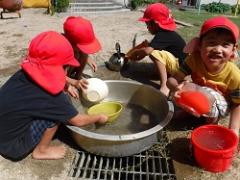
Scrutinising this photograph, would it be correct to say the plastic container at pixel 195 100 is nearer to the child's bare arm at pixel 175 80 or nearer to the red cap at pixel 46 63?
the child's bare arm at pixel 175 80

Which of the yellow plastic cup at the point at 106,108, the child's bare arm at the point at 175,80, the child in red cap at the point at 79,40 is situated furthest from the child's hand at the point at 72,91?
the child's bare arm at the point at 175,80

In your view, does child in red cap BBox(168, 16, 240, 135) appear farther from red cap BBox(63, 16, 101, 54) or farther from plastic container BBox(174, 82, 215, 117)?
red cap BBox(63, 16, 101, 54)

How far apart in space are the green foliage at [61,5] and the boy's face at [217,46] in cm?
728

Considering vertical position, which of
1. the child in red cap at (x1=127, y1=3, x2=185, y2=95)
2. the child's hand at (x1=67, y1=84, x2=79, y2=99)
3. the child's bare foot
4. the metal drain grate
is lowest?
the metal drain grate

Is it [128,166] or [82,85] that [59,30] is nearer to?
[82,85]

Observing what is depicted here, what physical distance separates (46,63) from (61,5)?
746cm

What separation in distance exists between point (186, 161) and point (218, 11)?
35.3 ft

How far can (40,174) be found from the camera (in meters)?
2.70

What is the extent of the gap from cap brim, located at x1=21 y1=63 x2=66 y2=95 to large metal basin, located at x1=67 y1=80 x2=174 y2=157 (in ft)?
1.21

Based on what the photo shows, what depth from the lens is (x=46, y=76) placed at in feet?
8.52

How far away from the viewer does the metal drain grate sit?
2727mm

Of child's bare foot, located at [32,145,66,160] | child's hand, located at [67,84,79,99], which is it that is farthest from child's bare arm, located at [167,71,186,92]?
child's bare foot, located at [32,145,66,160]

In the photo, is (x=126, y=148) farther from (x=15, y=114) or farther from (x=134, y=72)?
(x=134, y=72)

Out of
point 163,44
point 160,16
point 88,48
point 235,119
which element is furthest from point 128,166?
point 160,16
